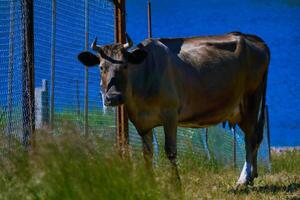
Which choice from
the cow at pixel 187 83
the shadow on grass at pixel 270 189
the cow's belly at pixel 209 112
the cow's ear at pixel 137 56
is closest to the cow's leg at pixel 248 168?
the cow at pixel 187 83

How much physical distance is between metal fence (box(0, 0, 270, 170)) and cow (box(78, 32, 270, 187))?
37cm

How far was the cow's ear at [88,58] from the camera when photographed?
297 inches

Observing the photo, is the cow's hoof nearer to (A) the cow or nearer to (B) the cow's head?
(A) the cow

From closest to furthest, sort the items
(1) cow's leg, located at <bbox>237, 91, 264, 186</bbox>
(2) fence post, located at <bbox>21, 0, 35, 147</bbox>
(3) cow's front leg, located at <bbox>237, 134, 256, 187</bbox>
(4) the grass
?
(4) the grass, (2) fence post, located at <bbox>21, 0, 35, 147</bbox>, (3) cow's front leg, located at <bbox>237, 134, 256, 187</bbox>, (1) cow's leg, located at <bbox>237, 91, 264, 186</bbox>

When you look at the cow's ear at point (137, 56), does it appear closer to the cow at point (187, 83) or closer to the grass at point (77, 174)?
the cow at point (187, 83)

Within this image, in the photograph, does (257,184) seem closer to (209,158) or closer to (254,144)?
(254,144)

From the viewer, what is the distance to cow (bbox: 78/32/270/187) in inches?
284

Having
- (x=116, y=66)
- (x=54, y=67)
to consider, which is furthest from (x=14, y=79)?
(x=116, y=66)

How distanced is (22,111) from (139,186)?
10.1 ft

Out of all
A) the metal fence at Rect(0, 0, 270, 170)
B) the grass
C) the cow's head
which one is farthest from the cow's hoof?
the grass

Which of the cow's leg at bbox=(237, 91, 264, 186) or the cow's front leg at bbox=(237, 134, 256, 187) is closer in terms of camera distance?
the cow's front leg at bbox=(237, 134, 256, 187)

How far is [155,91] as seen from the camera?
7.38 m

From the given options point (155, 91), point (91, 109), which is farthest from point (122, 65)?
point (91, 109)

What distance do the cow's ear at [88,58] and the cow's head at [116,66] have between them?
7.4 inches
